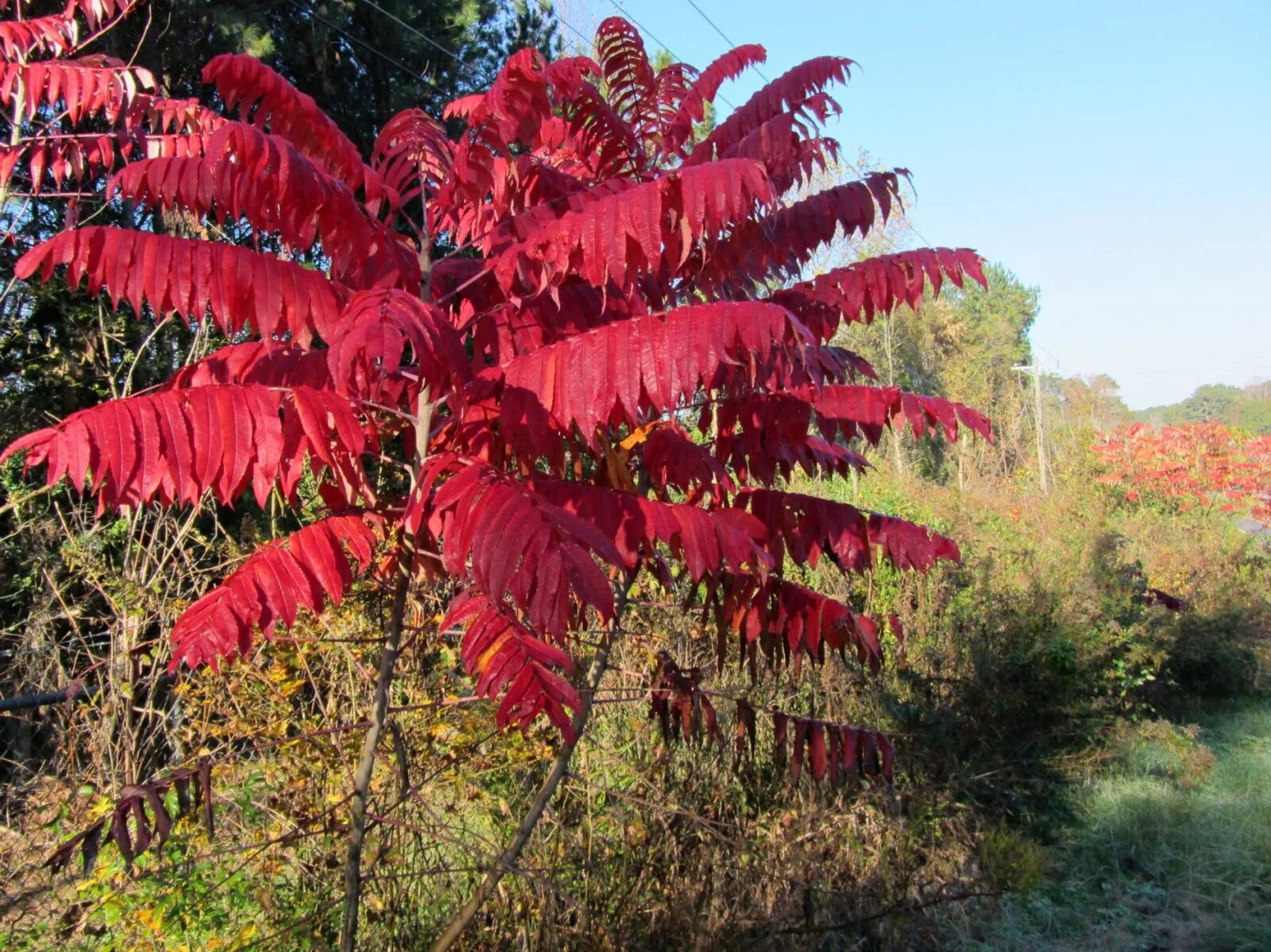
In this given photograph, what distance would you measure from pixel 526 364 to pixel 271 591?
64cm

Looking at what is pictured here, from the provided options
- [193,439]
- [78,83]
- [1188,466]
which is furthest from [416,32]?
[1188,466]

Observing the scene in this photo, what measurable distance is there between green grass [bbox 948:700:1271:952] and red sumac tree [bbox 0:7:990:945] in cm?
296

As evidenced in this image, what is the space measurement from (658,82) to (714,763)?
3092 mm

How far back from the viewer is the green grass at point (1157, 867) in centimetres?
458

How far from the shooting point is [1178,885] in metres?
5.10

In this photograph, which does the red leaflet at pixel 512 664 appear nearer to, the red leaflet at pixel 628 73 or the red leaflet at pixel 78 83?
the red leaflet at pixel 628 73

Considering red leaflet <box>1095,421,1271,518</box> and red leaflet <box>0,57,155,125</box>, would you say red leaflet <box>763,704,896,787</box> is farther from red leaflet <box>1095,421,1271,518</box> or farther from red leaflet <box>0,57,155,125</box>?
red leaflet <box>1095,421,1271,518</box>

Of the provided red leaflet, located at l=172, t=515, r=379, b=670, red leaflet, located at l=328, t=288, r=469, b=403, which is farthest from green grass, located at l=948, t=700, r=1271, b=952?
red leaflet, located at l=328, t=288, r=469, b=403

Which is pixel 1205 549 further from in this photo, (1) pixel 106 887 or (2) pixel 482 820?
(1) pixel 106 887

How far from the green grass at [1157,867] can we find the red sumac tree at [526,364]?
2.96m

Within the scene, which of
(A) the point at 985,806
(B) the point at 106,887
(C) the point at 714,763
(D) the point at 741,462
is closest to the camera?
(D) the point at 741,462

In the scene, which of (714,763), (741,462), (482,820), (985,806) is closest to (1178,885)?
(985,806)

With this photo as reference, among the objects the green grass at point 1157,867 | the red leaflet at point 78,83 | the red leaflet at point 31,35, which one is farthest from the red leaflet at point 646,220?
the green grass at point 1157,867

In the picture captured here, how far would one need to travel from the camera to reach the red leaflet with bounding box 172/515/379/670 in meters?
1.59
